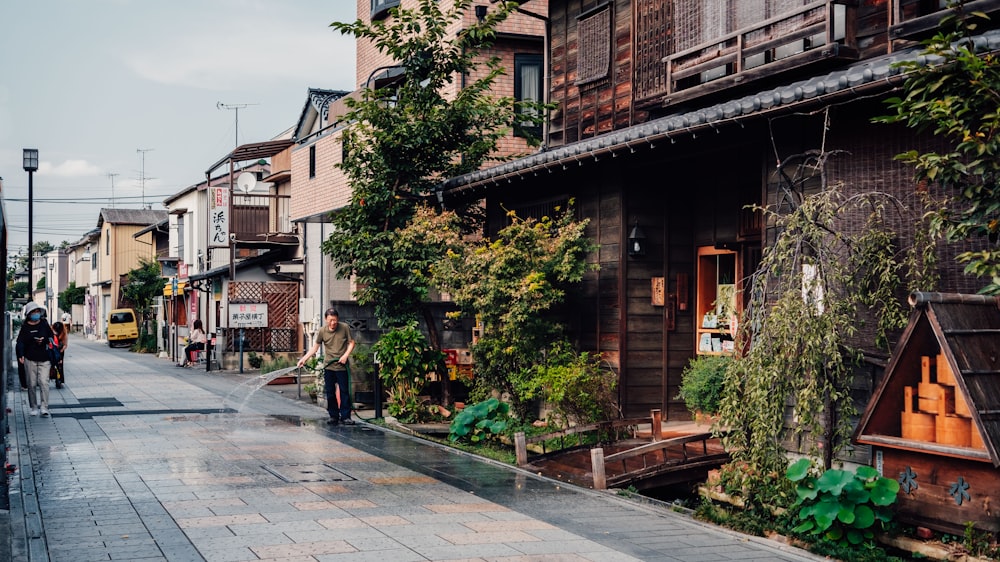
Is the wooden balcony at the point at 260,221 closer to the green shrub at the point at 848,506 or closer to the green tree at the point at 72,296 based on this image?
the green shrub at the point at 848,506

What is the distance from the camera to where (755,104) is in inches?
391

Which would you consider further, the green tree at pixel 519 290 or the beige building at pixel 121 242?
the beige building at pixel 121 242

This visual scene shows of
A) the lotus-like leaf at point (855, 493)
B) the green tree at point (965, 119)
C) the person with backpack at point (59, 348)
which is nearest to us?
the green tree at point (965, 119)

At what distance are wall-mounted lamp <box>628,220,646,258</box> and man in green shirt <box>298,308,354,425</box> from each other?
17.5 ft

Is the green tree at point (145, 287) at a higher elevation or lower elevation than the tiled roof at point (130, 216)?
lower

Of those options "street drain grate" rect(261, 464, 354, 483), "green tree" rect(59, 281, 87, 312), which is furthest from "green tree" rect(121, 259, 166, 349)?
"street drain grate" rect(261, 464, 354, 483)

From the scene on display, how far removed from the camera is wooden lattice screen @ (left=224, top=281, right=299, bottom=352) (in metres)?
33.7

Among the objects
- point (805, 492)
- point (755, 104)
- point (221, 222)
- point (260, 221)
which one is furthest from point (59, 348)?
point (805, 492)

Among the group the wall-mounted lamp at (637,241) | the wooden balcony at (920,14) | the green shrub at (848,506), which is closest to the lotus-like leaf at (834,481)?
the green shrub at (848,506)

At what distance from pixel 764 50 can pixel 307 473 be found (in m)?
7.22

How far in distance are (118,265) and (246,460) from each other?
6061cm

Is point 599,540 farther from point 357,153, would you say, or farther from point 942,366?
point 357,153

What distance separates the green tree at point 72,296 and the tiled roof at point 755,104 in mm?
79835

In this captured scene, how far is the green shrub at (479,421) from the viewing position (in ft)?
45.9
